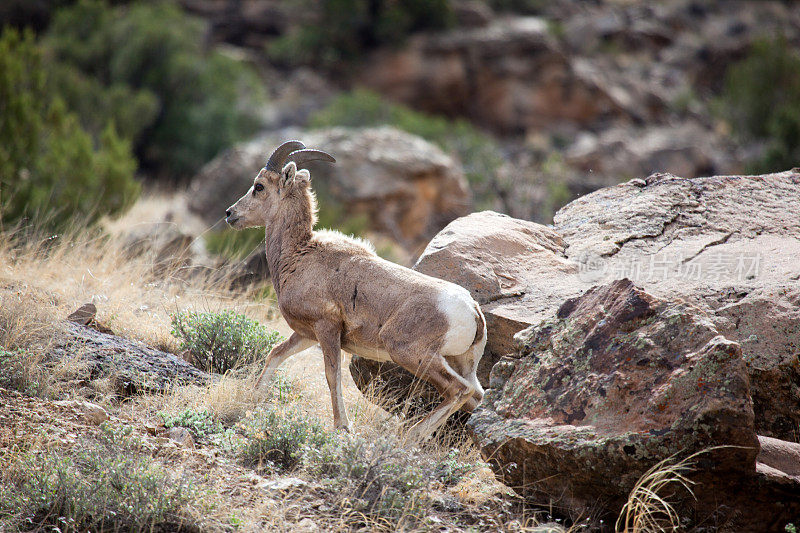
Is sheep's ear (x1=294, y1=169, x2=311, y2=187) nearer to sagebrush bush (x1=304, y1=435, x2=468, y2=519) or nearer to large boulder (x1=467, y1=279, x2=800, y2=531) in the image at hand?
sagebrush bush (x1=304, y1=435, x2=468, y2=519)

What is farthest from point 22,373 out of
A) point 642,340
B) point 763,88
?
point 763,88

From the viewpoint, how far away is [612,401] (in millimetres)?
4410

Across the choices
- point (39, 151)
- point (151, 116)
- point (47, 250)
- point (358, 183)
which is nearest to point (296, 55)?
point (151, 116)

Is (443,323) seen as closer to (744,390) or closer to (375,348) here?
(375,348)

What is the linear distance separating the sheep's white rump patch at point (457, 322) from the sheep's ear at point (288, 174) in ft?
6.55

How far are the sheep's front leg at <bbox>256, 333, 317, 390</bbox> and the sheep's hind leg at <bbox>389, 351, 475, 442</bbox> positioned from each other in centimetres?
107

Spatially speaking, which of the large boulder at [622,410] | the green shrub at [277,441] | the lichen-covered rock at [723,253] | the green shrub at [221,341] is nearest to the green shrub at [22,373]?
the green shrub at [221,341]

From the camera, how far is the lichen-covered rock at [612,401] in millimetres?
4055

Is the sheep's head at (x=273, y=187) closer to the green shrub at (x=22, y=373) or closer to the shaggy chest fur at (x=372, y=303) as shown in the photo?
the shaggy chest fur at (x=372, y=303)

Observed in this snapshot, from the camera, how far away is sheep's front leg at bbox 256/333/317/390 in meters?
6.14

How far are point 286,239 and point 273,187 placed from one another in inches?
23.0

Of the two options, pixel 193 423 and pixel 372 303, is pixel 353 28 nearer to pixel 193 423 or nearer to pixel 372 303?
pixel 372 303

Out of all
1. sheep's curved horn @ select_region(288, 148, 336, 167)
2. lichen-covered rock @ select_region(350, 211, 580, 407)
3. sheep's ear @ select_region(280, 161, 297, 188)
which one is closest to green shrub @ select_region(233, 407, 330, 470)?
lichen-covered rock @ select_region(350, 211, 580, 407)

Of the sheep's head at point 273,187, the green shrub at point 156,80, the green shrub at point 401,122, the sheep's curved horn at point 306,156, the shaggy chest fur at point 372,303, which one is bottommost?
the green shrub at point 401,122
